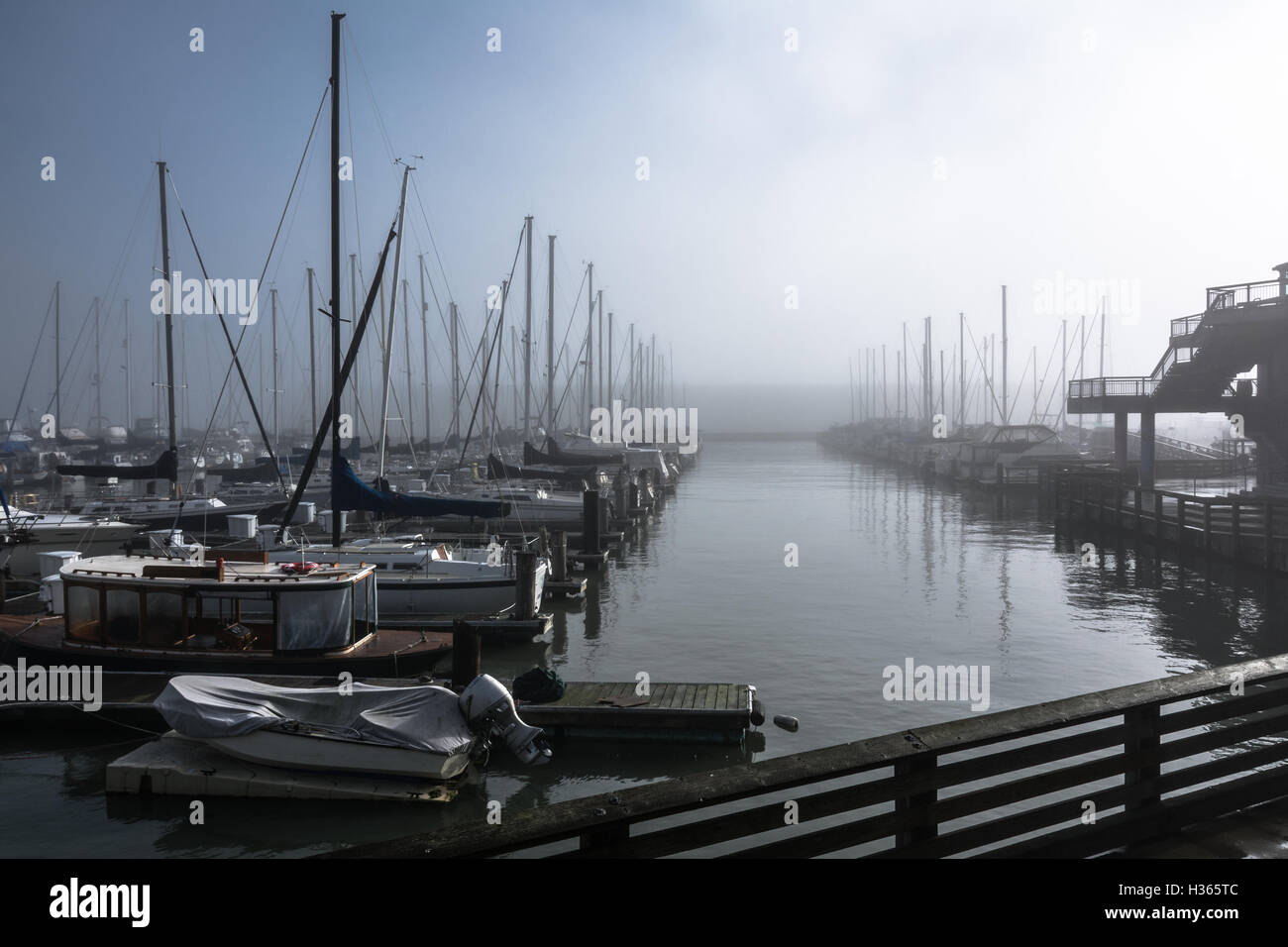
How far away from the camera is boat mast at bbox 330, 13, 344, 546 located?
23984mm

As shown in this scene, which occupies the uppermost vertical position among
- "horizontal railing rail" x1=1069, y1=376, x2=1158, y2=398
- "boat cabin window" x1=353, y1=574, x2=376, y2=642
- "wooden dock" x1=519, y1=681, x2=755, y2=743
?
"horizontal railing rail" x1=1069, y1=376, x2=1158, y2=398

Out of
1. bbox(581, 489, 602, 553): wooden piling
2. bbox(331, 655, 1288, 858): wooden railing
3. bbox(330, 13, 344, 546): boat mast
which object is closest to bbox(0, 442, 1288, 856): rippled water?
bbox(581, 489, 602, 553): wooden piling

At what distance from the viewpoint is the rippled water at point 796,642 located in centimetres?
1334

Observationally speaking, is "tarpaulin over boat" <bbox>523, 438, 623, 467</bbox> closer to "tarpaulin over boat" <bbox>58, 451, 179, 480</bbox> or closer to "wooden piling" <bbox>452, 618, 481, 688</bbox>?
"tarpaulin over boat" <bbox>58, 451, 179, 480</bbox>

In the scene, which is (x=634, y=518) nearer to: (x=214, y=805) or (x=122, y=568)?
(x=122, y=568)

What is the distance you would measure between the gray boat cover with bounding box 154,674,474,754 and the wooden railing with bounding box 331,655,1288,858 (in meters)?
9.57

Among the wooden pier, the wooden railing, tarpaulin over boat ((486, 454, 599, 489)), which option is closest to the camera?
the wooden railing

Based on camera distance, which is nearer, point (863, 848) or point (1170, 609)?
point (863, 848)

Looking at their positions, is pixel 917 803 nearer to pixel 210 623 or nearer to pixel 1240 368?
pixel 210 623

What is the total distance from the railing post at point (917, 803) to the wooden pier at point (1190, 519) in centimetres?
3230

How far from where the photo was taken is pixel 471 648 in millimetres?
16438

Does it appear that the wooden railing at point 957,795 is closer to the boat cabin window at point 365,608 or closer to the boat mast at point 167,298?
the boat cabin window at point 365,608
